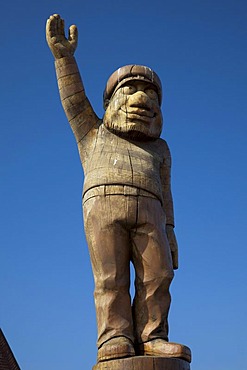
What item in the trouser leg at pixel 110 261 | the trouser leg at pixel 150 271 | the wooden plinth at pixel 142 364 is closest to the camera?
the wooden plinth at pixel 142 364

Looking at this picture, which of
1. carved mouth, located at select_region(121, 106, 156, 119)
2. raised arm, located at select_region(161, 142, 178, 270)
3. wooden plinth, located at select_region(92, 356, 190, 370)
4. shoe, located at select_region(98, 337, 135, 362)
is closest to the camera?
wooden plinth, located at select_region(92, 356, 190, 370)

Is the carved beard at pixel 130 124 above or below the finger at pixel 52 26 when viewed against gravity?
below

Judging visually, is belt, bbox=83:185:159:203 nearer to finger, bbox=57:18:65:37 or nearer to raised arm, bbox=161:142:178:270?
raised arm, bbox=161:142:178:270

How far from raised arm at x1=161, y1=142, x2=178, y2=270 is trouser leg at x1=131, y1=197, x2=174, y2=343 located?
37 centimetres

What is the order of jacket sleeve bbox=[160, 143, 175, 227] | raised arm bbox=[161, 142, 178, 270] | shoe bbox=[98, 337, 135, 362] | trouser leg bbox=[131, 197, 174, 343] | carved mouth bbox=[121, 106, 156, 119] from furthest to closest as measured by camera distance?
jacket sleeve bbox=[160, 143, 175, 227], raised arm bbox=[161, 142, 178, 270], carved mouth bbox=[121, 106, 156, 119], trouser leg bbox=[131, 197, 174, 343], shoe bbox=[98, 337, 135, 362]

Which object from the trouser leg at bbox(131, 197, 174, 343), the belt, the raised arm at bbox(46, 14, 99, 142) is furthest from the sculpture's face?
the trouser leg at bbox(131, 197, 174, 343)

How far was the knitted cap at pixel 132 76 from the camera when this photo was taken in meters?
5.71

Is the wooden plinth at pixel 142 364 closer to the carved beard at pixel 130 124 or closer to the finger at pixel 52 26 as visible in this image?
the carved beard at pixel 130 124

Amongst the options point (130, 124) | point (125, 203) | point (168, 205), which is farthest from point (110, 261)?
point (130, 124)

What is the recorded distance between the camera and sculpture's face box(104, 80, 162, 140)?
219 inches

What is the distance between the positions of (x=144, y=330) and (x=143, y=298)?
0.28m

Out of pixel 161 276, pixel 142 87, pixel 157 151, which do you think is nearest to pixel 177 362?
pixel 161 276

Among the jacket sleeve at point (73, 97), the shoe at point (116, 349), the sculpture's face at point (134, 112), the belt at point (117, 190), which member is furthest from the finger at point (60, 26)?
the shoe at point (116, 349)

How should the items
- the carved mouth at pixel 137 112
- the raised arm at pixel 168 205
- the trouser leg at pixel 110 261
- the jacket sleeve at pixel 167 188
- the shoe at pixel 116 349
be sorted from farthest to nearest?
the jacket sleeve at pixel 167 188, the raised arm at pixel 168 205, the carved mouth at pixel 137 112, the trouser leg at pixel 110 261, the shoe at pixel 116 349
